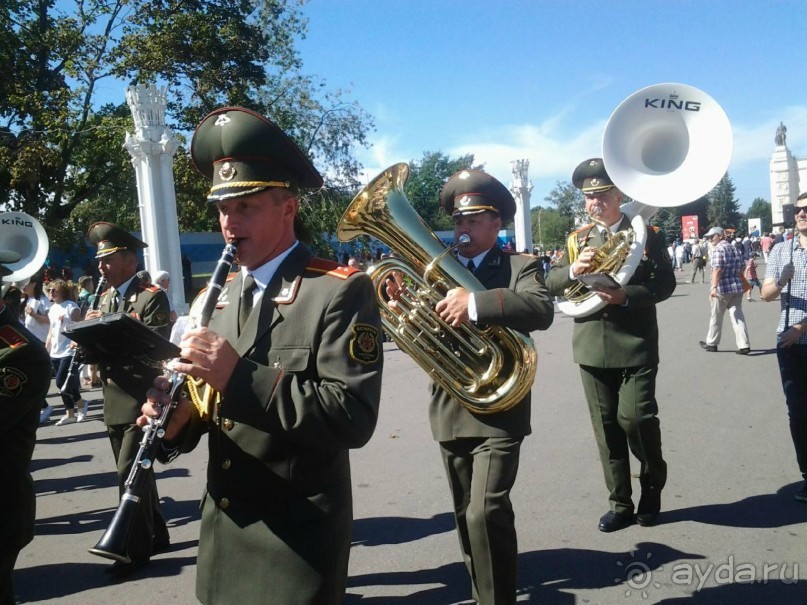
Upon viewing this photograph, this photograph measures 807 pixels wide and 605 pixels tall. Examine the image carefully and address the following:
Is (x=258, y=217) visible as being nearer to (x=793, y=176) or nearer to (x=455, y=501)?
(x=455, y=501)

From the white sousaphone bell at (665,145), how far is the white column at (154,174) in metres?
11.3

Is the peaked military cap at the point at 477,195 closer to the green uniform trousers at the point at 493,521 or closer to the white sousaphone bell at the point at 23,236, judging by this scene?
the green uniform trousers at the point at 493,521

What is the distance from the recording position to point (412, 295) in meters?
3.34

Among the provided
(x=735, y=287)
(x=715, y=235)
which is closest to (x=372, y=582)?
(x=735, y=287)

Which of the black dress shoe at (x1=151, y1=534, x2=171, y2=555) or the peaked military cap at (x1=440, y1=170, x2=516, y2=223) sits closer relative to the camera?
the peaked military cap at (x1=440, y1=170, x2=516, y2=223)

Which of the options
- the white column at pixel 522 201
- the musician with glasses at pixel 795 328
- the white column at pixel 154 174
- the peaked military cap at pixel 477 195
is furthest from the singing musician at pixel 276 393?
the white column at pixel 522 201

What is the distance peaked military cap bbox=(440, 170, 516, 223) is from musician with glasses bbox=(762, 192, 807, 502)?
2290mm

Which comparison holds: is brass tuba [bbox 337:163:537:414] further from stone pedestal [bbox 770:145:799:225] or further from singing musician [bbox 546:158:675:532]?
stone pedestal [bbox 770:145:799:225]

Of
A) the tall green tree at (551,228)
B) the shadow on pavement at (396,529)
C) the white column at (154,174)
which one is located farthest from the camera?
the tall green tree at (551,228)

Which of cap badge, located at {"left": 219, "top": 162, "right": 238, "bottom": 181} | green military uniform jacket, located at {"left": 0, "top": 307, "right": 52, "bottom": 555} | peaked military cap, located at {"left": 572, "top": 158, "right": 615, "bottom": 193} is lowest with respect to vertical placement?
green military uniform jacket, located at {"left": 0, "top": 307, "right": 52, "bottom": 555}

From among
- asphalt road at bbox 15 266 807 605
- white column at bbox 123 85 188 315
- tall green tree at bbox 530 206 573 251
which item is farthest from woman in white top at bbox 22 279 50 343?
tall green tree at bbox 530 206 573 251

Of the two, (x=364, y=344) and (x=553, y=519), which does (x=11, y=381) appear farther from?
(x=553, y=519)

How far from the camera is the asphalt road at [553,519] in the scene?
12.1 ft

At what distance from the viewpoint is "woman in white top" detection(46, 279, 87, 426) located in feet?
28.6
